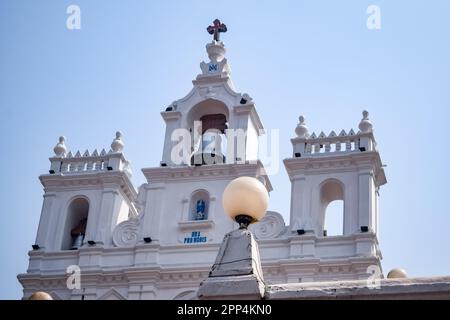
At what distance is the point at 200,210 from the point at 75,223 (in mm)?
5441

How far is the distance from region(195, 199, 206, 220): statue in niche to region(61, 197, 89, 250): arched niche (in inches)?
180

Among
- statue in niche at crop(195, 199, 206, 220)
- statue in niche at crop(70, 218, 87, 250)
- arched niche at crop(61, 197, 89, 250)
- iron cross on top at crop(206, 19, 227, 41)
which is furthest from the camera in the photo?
iron cross on top at crop(206, 19, 227, 41)

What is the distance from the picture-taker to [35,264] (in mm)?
34656

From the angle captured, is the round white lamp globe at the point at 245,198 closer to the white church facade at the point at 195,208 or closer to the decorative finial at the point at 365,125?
the white church facade at the point at 195,208

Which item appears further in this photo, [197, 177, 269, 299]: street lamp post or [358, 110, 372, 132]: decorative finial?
[358, 110, 372, 132]: decorative finial

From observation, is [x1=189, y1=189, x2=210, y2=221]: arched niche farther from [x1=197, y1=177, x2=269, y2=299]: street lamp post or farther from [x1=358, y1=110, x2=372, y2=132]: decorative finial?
[x1=197, y1=177, x2=269, y2=299]: street lamp post

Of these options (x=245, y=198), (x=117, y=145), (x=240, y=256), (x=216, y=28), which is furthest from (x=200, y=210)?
(x=240, y=256)

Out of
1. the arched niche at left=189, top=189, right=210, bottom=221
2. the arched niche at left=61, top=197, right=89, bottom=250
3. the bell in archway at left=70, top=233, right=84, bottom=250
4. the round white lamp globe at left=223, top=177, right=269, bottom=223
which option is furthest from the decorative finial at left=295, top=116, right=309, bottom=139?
the round white lamp globe at left=223, top=177, right=269, bottom=223

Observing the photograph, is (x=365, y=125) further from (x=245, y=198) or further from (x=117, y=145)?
(x=245, y=198)

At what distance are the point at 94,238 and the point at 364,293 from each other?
2449 centimetres

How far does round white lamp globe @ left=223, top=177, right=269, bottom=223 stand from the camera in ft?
40.1

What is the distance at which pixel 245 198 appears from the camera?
481 inches
